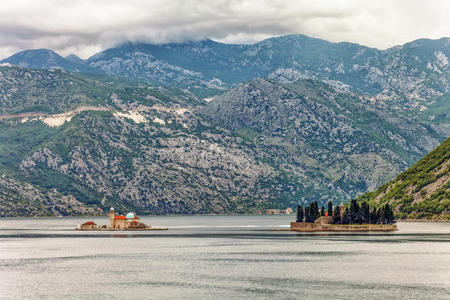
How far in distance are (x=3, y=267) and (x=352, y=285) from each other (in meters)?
93.6

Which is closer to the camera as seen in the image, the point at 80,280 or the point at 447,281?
the point at 447,281

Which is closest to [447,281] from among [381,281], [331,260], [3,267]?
[381,281]

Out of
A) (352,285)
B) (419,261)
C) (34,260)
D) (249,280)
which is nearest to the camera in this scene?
(352,285)

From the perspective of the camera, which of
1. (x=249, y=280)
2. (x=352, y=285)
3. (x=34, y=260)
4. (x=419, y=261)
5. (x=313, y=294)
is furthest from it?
(x=34, y=260)

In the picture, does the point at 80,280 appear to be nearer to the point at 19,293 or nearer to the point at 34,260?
the point at 19,293

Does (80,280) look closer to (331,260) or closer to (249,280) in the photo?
(249,280)

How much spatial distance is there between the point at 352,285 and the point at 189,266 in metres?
52.7

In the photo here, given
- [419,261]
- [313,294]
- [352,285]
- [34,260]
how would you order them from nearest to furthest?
1. [313,294]
2. [352,285]
3. [419,261]
4. [34,260]

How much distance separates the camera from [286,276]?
150500 millimetres

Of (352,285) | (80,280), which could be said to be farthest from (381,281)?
(80,280)

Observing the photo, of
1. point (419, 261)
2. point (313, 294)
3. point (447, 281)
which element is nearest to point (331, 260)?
point (419, 261)

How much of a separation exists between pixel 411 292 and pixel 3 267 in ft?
348

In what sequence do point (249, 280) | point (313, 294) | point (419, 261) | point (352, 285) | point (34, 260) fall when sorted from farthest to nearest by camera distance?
point (34, 260) < point (419, 261) < point (249, 280) < point (352, 285) < point (313, 294)

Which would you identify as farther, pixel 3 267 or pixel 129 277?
pixel 3 267
